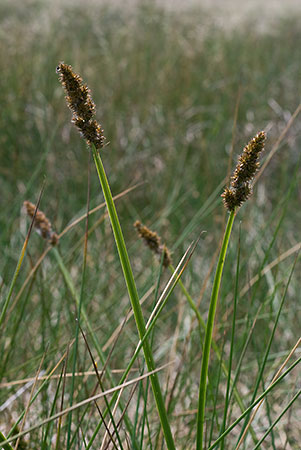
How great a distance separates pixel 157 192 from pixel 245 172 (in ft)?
5.71

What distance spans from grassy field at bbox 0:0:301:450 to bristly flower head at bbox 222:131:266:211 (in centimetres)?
49

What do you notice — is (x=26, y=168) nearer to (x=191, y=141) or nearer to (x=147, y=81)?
(x=191, y=141)

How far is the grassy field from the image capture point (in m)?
1.27

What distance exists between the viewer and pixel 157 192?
2.21m

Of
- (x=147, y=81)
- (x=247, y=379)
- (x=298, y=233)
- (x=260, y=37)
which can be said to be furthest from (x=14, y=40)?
(x=247, y=379)

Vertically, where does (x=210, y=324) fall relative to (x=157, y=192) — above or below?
below

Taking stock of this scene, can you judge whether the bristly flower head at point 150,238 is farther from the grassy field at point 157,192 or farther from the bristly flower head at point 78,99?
the grassy field at point 157,192

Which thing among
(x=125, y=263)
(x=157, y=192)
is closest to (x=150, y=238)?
(x=125, y=263)

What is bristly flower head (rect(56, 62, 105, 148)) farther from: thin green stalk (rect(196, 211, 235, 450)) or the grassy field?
the grassy field

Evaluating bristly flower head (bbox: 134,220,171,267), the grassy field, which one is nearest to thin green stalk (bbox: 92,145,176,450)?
bristly flower head (bbox: 134,220,171,267)

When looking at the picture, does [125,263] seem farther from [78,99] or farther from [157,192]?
[157,192]

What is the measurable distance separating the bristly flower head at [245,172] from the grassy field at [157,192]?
0.49m

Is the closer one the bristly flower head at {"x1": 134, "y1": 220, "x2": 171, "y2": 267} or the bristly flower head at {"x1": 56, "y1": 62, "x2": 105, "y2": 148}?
the bristly flower head at {"x1": 56, "y1": 62, "x2": 105, "y2": 148}

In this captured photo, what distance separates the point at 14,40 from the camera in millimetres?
3477
